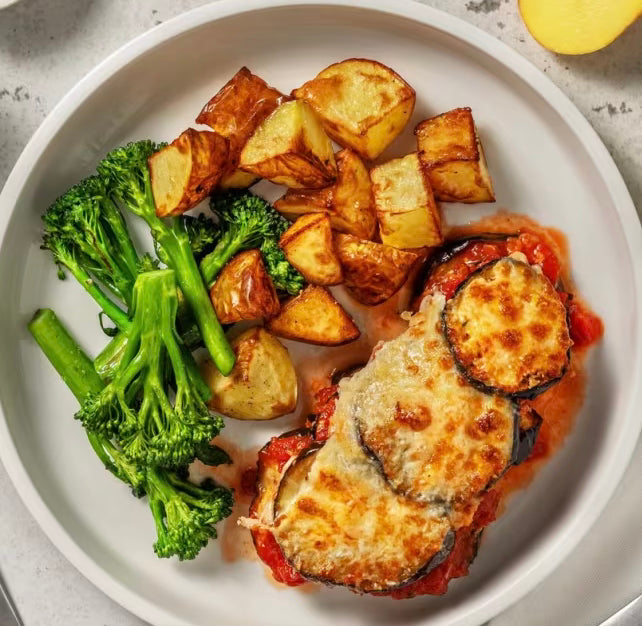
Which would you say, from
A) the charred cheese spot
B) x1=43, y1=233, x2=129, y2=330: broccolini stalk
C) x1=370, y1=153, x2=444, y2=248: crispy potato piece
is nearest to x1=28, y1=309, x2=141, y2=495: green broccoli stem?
x1=43, y1=233, x2=129, y2=330: broccolini stalk

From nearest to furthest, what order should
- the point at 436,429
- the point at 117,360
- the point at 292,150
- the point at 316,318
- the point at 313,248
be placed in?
the point at 436,429 → the point at 292,150 → the point at 313,248 → the point at 316,318 → the point at 117,360

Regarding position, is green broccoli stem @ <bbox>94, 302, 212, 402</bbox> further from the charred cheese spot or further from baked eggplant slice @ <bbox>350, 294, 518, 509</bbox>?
the charred cheese spot

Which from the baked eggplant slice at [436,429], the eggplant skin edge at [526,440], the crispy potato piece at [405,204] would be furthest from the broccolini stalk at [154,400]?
the eggplant skin edge at [526,440]

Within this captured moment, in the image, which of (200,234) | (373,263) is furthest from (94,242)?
(373,263)

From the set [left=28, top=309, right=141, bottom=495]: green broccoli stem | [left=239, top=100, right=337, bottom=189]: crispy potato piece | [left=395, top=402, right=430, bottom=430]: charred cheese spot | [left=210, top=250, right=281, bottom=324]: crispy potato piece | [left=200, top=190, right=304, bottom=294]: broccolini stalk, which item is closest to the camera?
[left=395, top=402, right=430, bottom=430]: charred cheese spot

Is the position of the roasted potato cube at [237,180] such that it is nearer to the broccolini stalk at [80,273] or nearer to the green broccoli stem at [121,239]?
the green broccoli stem at [121,239]

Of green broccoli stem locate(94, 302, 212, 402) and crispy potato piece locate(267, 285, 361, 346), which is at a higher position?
green broccoli stem locate(94, 302, 212, 402)

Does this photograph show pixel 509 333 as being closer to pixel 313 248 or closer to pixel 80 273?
pixel 313 248
